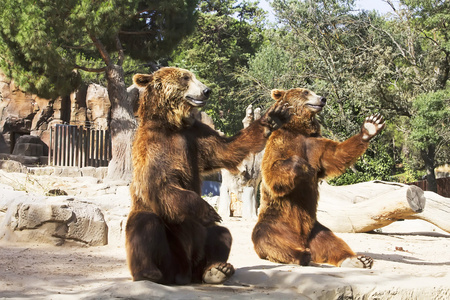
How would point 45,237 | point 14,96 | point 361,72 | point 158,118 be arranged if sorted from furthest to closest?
point 14,96, point 361,72, point 45,237, point 158,118

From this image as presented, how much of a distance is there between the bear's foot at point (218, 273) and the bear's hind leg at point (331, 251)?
5.14 ft

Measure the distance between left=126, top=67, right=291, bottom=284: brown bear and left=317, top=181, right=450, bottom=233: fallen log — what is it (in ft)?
16.9

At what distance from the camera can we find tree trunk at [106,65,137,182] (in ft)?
57.6

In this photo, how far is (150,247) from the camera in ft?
12.9

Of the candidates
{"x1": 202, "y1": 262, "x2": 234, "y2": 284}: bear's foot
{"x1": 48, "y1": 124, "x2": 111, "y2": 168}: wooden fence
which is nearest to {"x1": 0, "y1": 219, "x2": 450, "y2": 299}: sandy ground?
{"x1": 202, "y1": 262, "x2": 234, "y2": 284}: bear's foot

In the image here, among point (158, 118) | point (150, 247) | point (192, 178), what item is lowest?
point (150, 247)

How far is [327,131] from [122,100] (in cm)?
741

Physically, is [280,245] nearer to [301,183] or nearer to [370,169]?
[301,183]

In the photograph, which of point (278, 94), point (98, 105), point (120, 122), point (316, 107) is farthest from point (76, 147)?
point (316, 107)

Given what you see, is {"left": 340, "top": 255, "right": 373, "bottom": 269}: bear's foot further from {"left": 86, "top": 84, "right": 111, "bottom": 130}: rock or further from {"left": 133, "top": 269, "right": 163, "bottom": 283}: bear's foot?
{"left": 86, "top": 84, "right": 111, "bottom": 130}: rock

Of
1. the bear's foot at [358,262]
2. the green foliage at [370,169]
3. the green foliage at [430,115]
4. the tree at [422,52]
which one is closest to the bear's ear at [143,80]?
the bear's foot at [358,262]

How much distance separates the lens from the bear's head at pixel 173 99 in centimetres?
436

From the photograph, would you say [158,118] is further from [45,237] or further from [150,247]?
[45,237]

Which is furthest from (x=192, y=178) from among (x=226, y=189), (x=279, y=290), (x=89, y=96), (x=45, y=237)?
(x=89, y=96)
